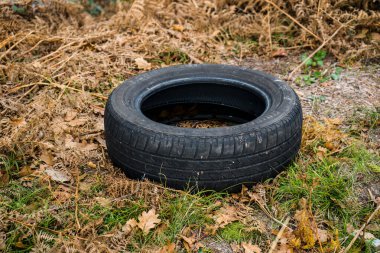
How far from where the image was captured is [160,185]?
3572mm

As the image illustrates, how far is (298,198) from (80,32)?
3698 mm

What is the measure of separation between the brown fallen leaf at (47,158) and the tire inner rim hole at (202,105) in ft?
2.85

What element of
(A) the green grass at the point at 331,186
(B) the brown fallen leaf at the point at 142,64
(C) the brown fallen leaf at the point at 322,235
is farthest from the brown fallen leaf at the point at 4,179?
(C) the brown fallen leaf at the point at 322,235

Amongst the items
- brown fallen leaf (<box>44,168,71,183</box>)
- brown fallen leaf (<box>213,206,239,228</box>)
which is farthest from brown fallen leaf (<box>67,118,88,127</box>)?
brown fallen leaf (<box>213,206,239,228</box>)

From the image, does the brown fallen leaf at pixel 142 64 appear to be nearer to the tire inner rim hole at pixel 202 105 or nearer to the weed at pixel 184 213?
the tire inner rim hole at pixel 202 105

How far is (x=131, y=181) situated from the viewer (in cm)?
363

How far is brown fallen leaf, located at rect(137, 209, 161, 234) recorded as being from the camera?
10.7 feet

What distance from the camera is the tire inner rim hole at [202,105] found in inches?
176

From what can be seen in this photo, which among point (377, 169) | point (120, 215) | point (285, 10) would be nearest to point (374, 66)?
point (285, 10)

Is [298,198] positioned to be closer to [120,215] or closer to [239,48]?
[120,215]

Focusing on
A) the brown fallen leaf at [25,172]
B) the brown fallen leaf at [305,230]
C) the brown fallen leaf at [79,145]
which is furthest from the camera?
the brown fallen leaf at [79,145]

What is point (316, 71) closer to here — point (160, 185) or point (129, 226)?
point (160, 185)

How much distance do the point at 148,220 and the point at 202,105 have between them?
162 cm

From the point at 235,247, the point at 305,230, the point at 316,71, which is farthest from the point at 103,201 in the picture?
the point at 316,71
